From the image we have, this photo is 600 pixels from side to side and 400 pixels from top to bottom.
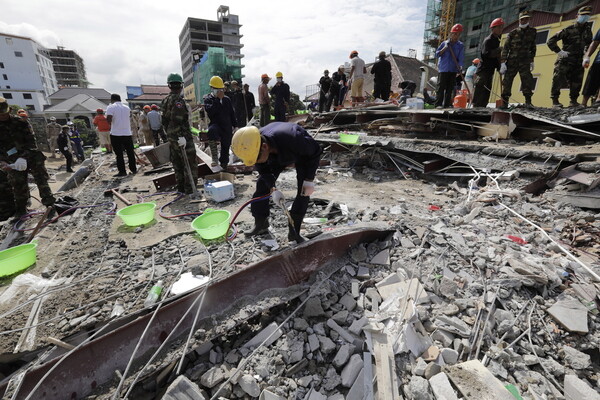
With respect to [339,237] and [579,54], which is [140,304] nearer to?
[339,237]

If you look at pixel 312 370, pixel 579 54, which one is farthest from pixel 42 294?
pixel 579 54

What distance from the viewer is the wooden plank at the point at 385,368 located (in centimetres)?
177

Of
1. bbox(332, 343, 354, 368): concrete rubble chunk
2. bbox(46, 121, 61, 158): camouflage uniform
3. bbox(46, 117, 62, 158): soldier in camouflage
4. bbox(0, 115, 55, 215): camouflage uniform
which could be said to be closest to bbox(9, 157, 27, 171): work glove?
bbox(0, 115, 55, 215): camouflage uniform

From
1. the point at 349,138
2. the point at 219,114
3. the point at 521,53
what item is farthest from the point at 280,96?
the point at 521,53

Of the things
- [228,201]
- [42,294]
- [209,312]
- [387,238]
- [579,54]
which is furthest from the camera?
[579,54]

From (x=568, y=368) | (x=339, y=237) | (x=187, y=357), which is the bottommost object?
(x=568, y=368)

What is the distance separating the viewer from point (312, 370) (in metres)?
1.96

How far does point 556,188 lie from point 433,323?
3.16 m

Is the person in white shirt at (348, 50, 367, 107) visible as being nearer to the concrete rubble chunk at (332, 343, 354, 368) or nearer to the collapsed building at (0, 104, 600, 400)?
the collapsed building at (0, 104, 600, 400)

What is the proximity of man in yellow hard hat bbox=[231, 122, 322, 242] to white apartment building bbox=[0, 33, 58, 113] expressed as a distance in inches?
2180

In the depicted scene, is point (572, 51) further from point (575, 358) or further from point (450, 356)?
point (450, 356)

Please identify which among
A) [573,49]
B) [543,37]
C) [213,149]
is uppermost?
[543,37]

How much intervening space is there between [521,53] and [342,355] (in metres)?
6.74

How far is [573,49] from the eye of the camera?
5.43m
